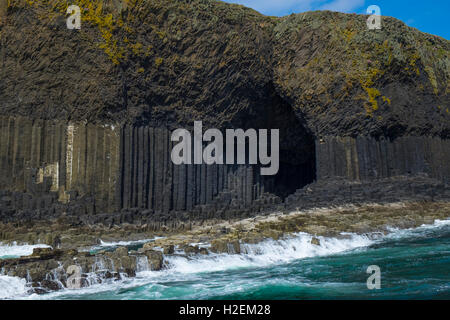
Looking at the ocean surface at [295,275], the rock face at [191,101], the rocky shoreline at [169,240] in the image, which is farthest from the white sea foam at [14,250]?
the ocean surface at [295,275]

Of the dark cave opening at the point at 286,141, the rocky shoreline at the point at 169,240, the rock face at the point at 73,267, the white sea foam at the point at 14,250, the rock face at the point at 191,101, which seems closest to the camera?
the rock face at the point at 73,267

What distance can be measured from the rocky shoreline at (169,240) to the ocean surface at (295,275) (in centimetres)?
30

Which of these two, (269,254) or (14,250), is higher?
(269,254)

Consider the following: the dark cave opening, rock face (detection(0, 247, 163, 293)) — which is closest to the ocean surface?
rock face (detection(0, 247, 163, 293))

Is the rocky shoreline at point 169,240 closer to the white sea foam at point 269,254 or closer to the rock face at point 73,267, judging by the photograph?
the rock face at point 73,267

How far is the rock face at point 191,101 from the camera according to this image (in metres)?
21.6

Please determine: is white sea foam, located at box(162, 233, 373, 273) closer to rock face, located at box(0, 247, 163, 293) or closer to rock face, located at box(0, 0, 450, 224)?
rock face, located at box(0, 247, 163, 293)

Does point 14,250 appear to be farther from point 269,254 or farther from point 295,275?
point 295,275

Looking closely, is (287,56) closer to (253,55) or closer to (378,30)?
(253,55)

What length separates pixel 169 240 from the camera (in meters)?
15.3

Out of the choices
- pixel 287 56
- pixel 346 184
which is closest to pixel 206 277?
pixel 346 184

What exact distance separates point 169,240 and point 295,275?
5930 mm

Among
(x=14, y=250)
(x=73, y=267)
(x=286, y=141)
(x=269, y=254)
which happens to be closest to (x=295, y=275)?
(x=269, y=254)

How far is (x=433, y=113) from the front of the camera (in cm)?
2945
